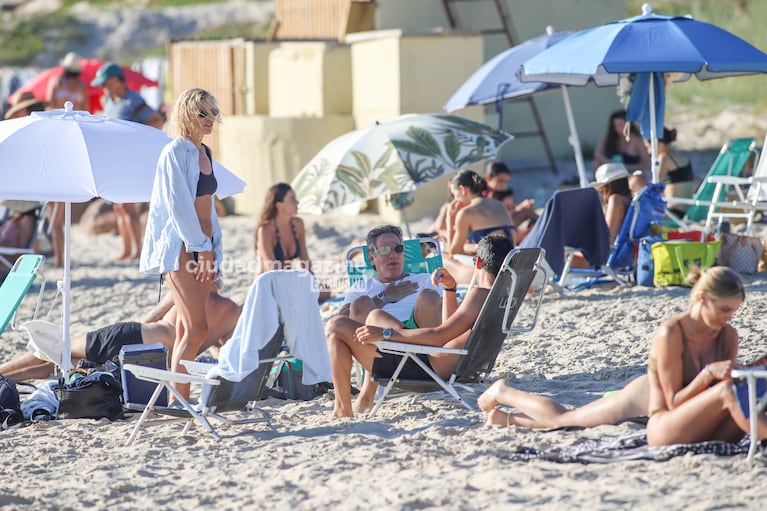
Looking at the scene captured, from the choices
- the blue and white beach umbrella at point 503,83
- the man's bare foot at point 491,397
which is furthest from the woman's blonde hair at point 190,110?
the blue and white beach umbrella at point 503,83

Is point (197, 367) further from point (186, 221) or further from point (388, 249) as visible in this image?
point (388, 249)

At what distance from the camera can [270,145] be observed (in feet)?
43.2

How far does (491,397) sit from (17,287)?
8.90 ft

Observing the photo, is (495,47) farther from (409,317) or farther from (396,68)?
(409,317)

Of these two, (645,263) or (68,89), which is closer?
(645,263)

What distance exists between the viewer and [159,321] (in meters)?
6.38

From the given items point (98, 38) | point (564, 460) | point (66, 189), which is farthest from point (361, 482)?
point (98, 38)

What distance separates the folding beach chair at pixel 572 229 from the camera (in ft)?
25.0

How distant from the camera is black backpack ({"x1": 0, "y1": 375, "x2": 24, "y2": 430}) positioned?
18.6 feet

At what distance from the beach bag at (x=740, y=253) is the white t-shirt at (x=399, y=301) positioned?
301 centimetres

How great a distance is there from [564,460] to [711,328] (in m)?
0.72

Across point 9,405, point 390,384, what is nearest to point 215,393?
point 390,384

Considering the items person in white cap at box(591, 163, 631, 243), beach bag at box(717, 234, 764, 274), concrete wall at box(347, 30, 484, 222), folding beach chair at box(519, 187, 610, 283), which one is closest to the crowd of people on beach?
folding beach chair at box(519, 187, 610, 283)

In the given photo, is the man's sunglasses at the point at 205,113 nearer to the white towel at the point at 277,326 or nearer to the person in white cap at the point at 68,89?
the white towel at the point at 277,326
